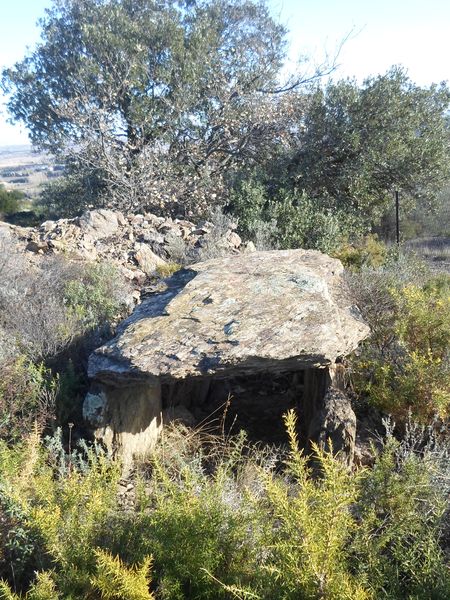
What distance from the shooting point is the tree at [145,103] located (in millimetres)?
11594

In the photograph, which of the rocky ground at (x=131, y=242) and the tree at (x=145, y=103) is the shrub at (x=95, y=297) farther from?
the tree at (x=145, y=103)

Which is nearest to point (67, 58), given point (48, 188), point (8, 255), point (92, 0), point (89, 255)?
point (92, 0)

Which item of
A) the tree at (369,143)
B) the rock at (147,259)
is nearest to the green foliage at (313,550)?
the rock at (147,259)

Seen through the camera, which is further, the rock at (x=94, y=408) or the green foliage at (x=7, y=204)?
the green foliage at (x=7, y=204)

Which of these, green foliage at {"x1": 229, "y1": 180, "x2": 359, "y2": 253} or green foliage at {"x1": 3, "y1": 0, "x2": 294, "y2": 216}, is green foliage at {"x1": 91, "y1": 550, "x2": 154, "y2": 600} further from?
green foliage at {"x1": 3, "y1": 0, "x2": 294, "y2": 216}

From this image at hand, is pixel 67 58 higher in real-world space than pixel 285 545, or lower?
higher

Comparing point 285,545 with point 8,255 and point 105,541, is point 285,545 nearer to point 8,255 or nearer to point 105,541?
point 105,541

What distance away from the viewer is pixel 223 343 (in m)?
3.43

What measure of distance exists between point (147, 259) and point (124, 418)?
3988 mm

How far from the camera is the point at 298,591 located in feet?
6.77

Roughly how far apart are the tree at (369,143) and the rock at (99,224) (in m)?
4.60

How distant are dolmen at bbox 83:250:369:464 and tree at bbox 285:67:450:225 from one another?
717cm

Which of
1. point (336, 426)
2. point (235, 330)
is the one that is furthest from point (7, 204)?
point (336, 426)

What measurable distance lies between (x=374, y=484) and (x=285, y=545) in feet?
3.41
